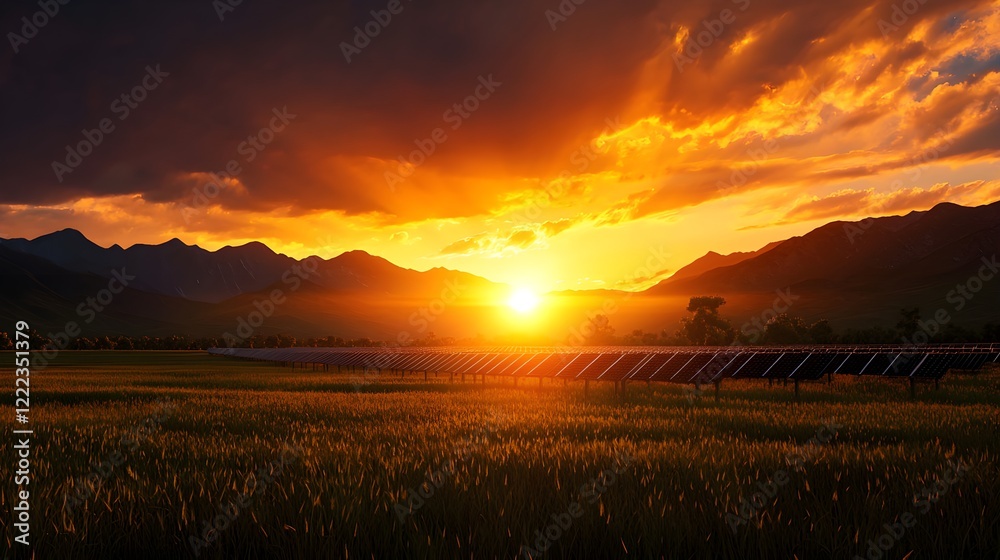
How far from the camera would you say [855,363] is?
1116 inches

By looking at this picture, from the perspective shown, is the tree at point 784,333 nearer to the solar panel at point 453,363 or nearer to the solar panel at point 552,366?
the solar panel at point 453,363

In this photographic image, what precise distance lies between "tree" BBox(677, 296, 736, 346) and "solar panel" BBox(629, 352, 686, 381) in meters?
66.5

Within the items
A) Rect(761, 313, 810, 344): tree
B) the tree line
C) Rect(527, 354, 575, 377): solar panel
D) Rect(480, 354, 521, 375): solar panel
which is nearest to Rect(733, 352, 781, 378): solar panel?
Rect(527, 354, 575, 377): solar panel

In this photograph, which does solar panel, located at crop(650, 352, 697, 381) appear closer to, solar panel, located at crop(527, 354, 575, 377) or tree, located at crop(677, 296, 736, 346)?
solar panel, located at crop(527, 354, 575, 377)

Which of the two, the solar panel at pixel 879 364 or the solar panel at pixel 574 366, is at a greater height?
the solar panel at pixel 574 366

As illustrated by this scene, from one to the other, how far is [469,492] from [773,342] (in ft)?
297

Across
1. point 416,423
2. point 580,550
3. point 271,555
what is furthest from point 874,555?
point 416,423

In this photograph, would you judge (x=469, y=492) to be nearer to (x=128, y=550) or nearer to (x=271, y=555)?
(x=271, y=555)

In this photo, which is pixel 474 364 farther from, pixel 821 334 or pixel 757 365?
pixel 821 334

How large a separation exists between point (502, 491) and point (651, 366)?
19873 millimetres

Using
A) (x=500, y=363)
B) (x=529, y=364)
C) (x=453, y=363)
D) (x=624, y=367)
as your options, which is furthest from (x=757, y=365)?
(x=453, y=363)

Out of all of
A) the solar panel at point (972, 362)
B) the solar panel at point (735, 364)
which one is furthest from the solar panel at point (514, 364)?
the solar panel at point (972, 362)

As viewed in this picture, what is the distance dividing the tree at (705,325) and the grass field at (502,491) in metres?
80.2

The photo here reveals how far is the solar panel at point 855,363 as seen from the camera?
89.4 ft
